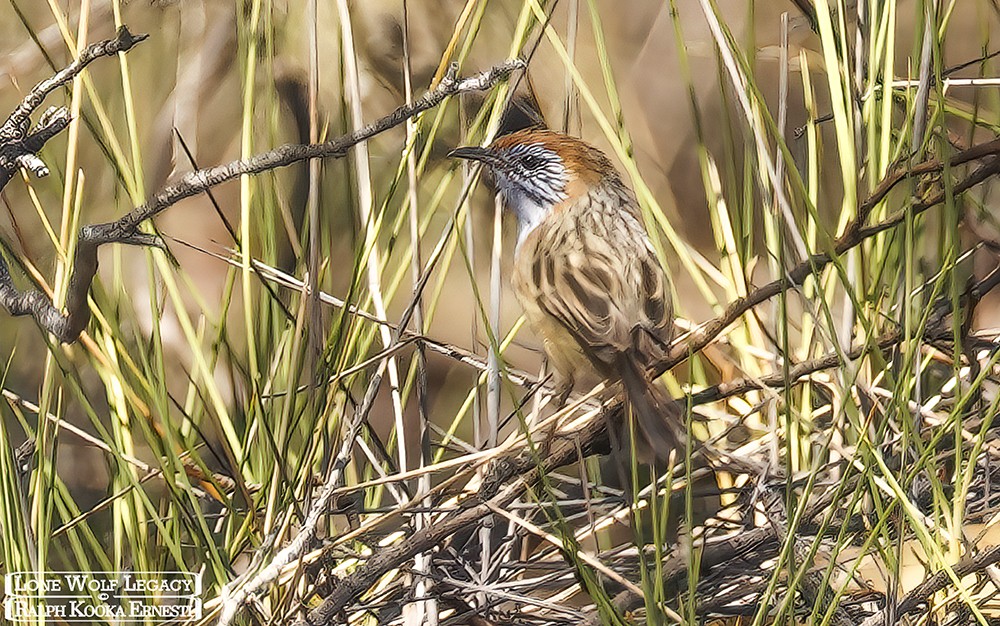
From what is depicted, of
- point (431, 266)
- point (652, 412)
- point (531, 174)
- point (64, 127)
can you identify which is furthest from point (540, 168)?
point (64, 127)

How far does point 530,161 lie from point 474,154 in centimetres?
6

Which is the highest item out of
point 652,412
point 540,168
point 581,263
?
point 540,168

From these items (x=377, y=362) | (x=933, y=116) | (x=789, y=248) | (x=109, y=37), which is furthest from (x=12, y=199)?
(x=933, y=116)

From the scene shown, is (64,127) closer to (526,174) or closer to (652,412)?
(526,174)

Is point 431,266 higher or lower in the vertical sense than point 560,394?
higher

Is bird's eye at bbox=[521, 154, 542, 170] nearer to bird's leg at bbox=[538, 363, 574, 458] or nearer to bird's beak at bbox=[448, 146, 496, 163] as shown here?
bird's beak at bbox=[448, 146, 496, 163]

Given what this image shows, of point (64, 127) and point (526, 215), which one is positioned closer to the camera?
point (64, 127)

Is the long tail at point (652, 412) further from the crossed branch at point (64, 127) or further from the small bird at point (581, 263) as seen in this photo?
the crossed branch at point (64, 127)

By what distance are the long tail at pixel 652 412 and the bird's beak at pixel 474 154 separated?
0.25 meters

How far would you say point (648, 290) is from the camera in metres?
0.90

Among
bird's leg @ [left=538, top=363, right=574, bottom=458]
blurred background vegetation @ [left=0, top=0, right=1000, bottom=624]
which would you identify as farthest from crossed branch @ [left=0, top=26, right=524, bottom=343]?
bird's leg @ [left=538, top=363, right=574, bottom=458]

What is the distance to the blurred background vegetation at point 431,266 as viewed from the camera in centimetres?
89

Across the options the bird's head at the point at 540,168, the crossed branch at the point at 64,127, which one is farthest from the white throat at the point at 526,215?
the crossed branch at the point at 64,127

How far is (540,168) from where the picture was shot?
0.91 m
